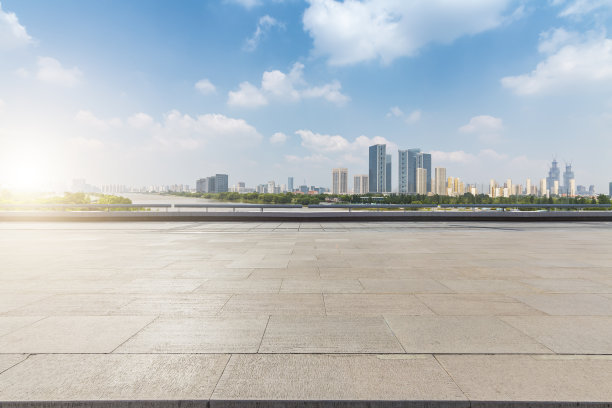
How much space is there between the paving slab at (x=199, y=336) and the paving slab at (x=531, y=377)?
2.25m

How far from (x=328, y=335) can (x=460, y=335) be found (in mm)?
1668

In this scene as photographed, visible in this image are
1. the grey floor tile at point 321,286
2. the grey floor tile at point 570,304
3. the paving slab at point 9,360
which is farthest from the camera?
the grey floor tile at point 321,286

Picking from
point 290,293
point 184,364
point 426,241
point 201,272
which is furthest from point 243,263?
point 426,241

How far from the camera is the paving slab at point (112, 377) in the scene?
301 centimetres

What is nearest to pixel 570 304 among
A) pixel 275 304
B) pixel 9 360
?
pixel 275 304

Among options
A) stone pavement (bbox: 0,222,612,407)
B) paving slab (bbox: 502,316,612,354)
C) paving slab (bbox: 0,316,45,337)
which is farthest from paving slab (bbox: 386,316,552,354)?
paving slab (bbox: 0,316,45,337)

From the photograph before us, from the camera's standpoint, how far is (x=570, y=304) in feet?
18.0

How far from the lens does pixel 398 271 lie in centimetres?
805

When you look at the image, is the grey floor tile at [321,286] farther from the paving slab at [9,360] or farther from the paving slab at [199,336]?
the paving slab at [9,360]

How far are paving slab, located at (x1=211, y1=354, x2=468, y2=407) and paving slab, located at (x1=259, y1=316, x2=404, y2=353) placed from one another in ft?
0.57

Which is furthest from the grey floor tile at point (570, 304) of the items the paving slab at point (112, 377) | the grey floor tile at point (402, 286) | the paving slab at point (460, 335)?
the paving slab at point (112, 377)

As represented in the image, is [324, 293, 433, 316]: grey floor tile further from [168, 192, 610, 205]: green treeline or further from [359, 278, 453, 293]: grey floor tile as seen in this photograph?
[168, 192, 610, 205]: green treeline

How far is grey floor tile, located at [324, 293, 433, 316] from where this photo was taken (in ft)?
16.8

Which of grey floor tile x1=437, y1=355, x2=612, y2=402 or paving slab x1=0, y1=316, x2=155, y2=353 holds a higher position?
paving slab x1=0, y1=316, x2=155, y2=353
